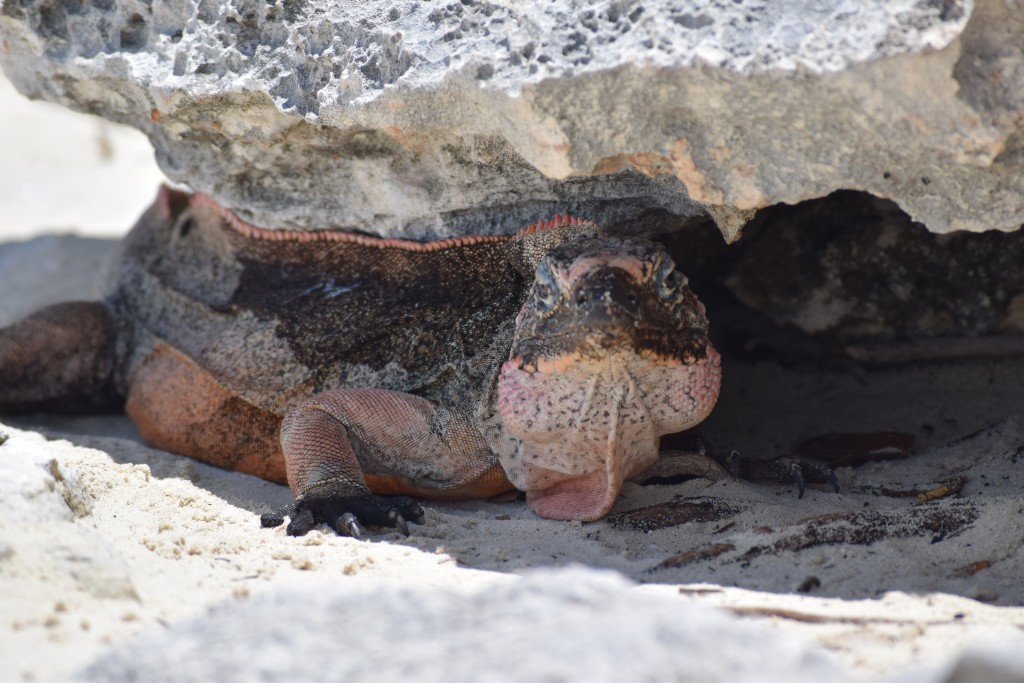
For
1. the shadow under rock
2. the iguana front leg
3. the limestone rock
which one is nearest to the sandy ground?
the limestone rock

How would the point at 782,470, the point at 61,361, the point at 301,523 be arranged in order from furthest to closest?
the point at 61,361 → the point at 782,470 → the point at 301,523

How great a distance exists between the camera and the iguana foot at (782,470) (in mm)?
3602

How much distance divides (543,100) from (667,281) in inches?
30.0

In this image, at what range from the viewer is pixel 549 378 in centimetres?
319

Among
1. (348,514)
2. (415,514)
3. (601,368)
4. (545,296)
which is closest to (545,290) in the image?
(545,296)

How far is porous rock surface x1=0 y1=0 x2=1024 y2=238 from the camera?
2.58 meters

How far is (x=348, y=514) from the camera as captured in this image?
127 inches

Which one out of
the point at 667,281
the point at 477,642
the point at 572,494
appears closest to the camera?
the point at 477,642

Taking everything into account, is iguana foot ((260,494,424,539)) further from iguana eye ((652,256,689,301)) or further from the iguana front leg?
iguana eye ((652,256,689,301))

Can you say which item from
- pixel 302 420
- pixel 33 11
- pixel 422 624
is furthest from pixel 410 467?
pixel 33 11

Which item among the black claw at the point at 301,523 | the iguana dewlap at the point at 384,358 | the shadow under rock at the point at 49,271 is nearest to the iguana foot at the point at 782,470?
the iguana dewlap at the point at 384,358

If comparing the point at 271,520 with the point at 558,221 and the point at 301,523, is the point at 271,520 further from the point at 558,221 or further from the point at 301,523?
the point at 558,221

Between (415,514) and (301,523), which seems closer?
(301,523)

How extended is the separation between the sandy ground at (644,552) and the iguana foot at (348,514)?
0.06 meters
